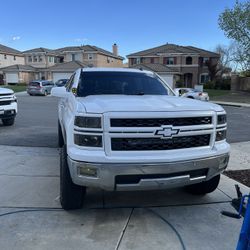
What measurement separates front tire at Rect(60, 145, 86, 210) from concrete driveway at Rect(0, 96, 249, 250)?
121 mm

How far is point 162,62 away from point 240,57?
70.8 ft

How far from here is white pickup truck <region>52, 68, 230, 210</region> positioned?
347 cm

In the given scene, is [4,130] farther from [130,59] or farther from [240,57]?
[130,59]

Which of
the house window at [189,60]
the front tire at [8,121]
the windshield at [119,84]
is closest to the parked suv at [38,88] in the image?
the front tire at [8,121]

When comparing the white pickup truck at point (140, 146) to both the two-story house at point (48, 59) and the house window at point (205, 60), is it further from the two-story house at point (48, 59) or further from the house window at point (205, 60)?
the house window at point (205, 60)

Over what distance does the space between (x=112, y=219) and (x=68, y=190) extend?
64cm

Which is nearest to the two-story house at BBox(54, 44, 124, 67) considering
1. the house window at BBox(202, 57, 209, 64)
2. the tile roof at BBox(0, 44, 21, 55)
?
the tile roof at BBox(0, 44, 21, 55)

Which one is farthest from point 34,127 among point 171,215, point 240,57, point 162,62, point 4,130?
point 162,62

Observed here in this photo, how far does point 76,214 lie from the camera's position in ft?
13.5

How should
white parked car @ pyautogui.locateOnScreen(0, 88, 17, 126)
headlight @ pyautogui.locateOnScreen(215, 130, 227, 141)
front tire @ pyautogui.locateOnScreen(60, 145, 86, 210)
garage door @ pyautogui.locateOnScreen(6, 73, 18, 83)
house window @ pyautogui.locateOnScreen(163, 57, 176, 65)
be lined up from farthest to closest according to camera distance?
garage door @ pyautogui.locateOnScreen(6, 73, 18, 83), house window @ pyautogui.locateOnScreen(163, 57, 176, 65), white parked car @ pyautogui.locateOnScreen(0, 88, 17, 126), headlight @ pyautogui.locateOnScreen(215, 130, 227, 141), front tire @ pyautogui.locateOnScreen(60, 145, 86, 210)

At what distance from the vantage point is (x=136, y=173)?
138 inches

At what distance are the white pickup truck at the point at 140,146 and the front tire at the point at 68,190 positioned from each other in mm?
12

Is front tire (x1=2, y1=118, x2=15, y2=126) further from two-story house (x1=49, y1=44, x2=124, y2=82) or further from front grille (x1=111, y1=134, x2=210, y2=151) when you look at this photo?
two-story house (x1=49, y1=44, x2=124, y2=82)

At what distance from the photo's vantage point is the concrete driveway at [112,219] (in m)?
3.47
